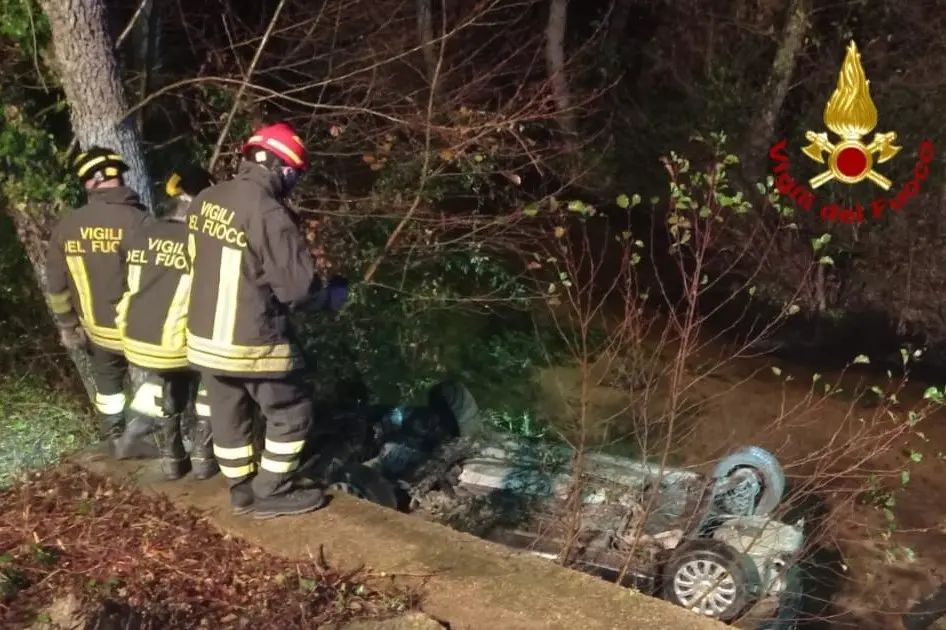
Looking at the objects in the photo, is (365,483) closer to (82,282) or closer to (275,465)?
(275,465)

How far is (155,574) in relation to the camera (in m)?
3.58

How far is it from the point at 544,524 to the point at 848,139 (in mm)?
8821

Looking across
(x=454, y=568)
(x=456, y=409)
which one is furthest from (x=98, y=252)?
(x=456, y=409)

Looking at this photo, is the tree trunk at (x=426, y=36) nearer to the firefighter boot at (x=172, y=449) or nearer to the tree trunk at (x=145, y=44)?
the tree trunk at (x=145, y=44)

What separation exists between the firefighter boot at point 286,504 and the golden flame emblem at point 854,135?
31.1 ft

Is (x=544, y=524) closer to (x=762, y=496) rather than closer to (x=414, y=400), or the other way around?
(x=762, y=496)

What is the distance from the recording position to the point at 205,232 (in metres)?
3.88

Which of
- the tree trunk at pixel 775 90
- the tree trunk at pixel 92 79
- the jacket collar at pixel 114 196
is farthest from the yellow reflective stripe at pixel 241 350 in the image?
the tree trunk at pixel 775 90

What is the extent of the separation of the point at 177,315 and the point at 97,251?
0.57 meters

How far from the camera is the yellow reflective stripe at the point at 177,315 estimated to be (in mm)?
4227

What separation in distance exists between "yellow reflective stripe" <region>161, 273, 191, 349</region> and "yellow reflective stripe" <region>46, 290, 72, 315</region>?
0.73 meters

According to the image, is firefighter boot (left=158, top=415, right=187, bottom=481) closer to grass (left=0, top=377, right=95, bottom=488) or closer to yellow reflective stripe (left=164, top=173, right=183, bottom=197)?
grass (left=0, top=377, right=95, bottom=488)

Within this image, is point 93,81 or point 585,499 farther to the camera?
point 585,499

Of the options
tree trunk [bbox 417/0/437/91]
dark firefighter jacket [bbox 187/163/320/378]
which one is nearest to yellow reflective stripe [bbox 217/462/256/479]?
dark firefighter jacket [bbox 187/163/320/378]
